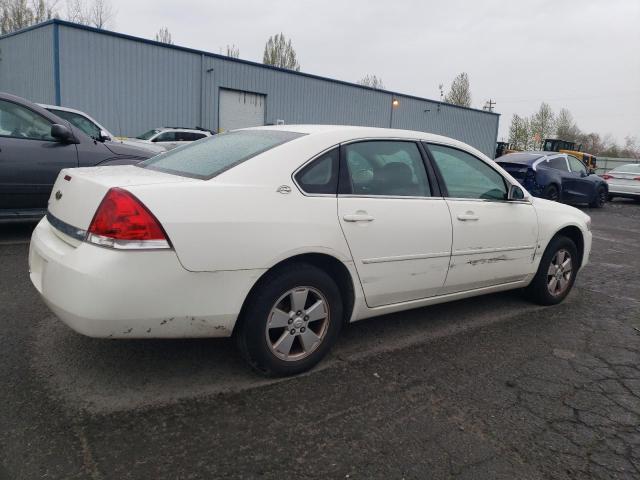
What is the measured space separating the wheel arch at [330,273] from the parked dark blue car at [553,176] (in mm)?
10187

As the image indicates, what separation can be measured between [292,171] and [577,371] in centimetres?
226

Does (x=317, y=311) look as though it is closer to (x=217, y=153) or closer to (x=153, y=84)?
(x=217, y=153)

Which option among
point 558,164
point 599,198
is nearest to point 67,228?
point 558,164

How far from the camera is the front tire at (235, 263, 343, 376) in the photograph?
2701mm

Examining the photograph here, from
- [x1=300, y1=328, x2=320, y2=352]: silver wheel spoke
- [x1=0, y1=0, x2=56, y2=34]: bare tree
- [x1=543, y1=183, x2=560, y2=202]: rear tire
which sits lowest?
[x1=300, y1=328, x2=320, y2=352]: silver wheel spoke

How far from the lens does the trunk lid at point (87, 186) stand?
8.33 feet

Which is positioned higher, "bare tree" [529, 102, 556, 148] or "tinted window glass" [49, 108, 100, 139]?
"bare tree" [529, 102, 556, 148]

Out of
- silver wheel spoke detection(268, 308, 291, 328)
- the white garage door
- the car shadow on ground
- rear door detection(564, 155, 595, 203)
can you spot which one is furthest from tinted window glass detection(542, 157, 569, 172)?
the white garage door

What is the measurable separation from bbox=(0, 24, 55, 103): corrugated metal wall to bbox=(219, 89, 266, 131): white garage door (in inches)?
249

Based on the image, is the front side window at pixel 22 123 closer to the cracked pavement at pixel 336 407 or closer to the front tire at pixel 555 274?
the cracked pavement at pixel 336 407

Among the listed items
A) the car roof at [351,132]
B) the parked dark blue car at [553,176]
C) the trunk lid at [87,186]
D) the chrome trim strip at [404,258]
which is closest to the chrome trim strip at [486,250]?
the chrome trim strip at [404,258]

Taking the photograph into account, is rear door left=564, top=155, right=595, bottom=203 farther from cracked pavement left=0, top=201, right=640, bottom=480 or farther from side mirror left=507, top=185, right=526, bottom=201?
cracked pavement left=0, top=201, right=640, bottom=480

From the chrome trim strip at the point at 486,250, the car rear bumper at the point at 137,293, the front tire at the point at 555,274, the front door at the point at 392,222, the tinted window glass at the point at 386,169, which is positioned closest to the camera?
the car rear bumper at the point at 137,293

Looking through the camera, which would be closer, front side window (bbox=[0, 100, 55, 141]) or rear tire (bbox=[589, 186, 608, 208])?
front side window (bbox=[0, 100, 55, 141])
